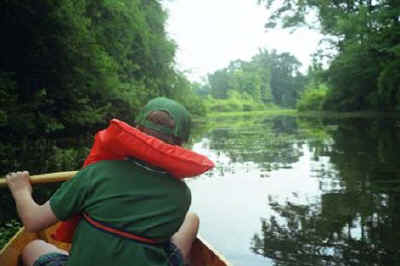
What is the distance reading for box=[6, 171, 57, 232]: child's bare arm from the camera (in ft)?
5.96

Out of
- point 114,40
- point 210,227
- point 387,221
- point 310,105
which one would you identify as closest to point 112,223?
point 210,227

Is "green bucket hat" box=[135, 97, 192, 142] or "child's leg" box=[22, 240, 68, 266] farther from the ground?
"green bucket hat" box=[135, 97, 192, 142]

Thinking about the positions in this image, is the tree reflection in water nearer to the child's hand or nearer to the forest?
the child's hand

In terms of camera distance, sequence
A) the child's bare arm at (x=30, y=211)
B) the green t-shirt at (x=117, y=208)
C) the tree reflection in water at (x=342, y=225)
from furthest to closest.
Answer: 1. the tree reflection in water at (x=342, y=225)
2. the child's bare arm at (x=30, y=211)
3. the green t-shirt at (x=117, y=208)

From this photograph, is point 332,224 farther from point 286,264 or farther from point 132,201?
point 132,201

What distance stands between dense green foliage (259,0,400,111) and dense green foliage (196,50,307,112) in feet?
182

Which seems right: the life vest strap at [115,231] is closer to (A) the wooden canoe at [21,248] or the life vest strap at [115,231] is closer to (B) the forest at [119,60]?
(A) the wooden canoe at [21,248]

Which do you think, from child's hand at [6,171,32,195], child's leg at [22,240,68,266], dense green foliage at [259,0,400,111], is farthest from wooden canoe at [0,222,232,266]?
dense green foliage at [259,0,400,111]

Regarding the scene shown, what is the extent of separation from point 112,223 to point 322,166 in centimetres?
829

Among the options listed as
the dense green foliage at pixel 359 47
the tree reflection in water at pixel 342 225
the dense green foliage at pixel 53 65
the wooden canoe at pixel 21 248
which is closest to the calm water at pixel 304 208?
the tree reflection in water at pixel 342 225

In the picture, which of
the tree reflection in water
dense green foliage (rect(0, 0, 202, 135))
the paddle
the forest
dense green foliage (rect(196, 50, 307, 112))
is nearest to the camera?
the paddle

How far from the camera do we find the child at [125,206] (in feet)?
5.60

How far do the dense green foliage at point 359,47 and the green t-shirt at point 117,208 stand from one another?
2027cm

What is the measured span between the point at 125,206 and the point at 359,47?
28472 millimetres
